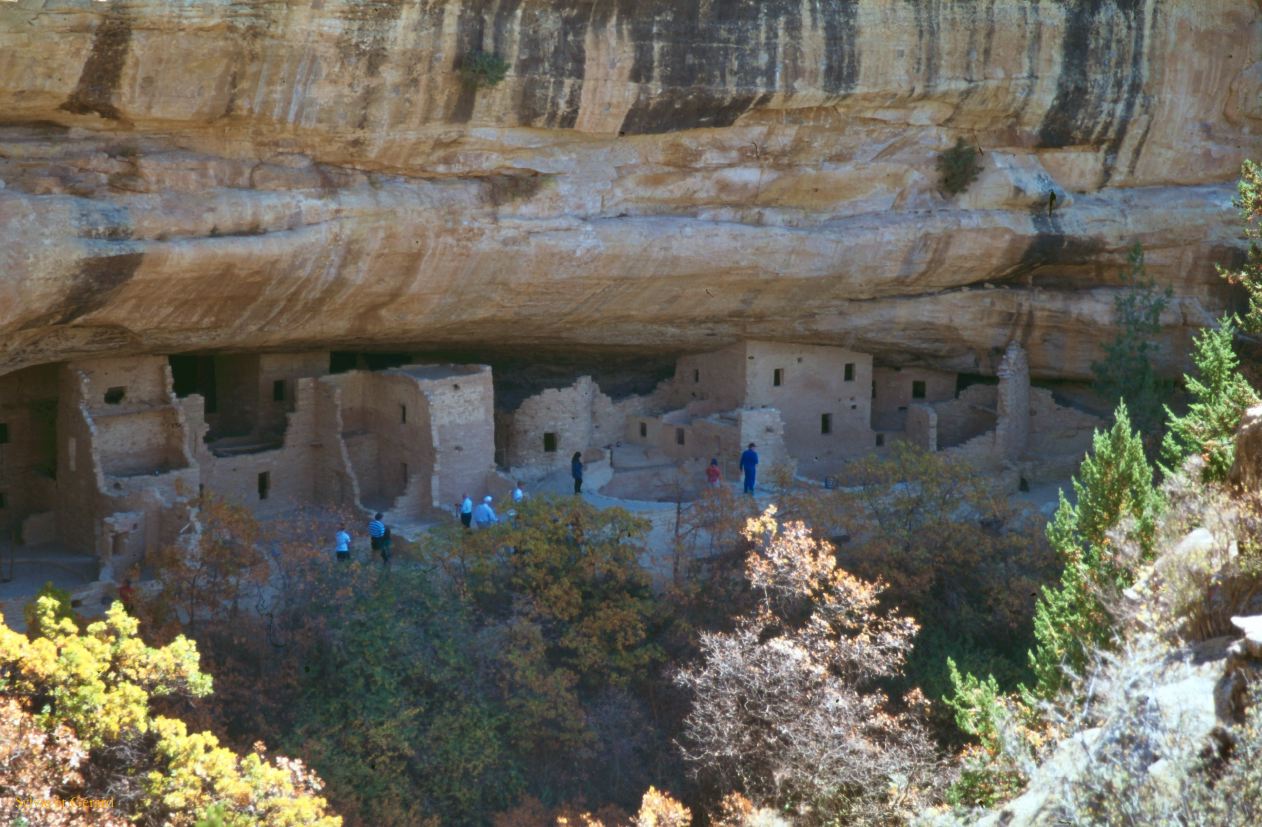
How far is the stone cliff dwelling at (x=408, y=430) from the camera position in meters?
18.1

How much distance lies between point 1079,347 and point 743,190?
20.0 feet

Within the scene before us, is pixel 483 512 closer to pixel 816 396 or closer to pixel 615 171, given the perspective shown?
pixel 615 171

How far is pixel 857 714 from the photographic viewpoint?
50.8 ft

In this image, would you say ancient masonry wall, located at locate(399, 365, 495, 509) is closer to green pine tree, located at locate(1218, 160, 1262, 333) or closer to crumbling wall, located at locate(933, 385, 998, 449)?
crumbling wall, located at locate(933, 385, 998, 449)

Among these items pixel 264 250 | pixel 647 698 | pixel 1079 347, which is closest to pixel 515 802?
pixel 647 698

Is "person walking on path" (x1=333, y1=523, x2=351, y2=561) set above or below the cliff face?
below

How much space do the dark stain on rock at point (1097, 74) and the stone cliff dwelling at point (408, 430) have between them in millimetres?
3342

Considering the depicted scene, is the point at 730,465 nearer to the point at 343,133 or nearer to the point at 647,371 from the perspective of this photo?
the point at 647,371

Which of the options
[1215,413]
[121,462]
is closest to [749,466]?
[1215,413]

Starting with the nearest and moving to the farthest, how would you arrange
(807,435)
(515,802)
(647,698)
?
(515,802) < (647,698) < (807,435)

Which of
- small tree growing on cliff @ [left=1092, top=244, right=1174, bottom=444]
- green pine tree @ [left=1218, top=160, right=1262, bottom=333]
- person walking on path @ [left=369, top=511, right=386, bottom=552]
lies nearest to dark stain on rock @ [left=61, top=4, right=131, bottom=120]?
person walking on path @ [left=369, top=511, right=386, bottom=552]

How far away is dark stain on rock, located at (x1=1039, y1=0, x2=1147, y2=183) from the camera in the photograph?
1933cm

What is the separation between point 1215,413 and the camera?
14.9 meters

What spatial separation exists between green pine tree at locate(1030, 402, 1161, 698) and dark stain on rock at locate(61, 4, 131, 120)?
9343 mm
